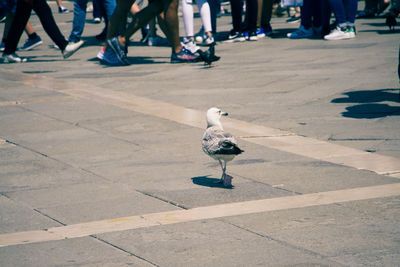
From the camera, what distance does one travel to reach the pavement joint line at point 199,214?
4.22 m

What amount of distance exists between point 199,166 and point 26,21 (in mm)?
5867

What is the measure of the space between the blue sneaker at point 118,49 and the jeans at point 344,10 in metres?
3.35

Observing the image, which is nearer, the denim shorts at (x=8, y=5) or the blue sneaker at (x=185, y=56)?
the blue sneaker at (x=185, y=56)

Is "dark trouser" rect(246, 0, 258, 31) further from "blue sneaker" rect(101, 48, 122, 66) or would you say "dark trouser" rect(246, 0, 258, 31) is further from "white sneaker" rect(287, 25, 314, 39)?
"blue sneaker" rect(101, 48, 122, 66)

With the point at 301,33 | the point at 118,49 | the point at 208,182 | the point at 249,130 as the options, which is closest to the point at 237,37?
the point at 301,33

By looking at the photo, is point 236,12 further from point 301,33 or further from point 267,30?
point 301,33

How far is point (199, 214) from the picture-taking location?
14.8 ft

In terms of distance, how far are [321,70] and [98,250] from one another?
18.8 ft

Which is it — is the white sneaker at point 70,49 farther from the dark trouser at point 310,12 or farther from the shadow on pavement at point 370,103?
the shadow on pavement at point 370,103

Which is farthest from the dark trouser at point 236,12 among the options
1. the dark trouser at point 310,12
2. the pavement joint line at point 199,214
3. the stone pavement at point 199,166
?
the pavement joint line at point 199,214

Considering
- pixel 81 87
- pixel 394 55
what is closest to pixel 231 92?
pixel 81 87

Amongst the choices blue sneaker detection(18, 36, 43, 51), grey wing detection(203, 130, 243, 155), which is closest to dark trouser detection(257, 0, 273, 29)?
blue sneaker detection(18, 36, 43, 51)

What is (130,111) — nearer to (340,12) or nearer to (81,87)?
(81,87)

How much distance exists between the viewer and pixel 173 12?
32.7 ft
